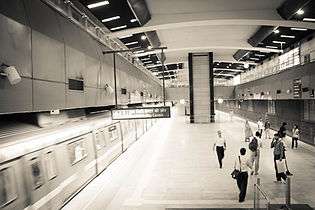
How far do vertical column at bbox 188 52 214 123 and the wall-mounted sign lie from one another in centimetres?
1497

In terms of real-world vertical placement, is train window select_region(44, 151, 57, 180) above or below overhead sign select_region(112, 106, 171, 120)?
below

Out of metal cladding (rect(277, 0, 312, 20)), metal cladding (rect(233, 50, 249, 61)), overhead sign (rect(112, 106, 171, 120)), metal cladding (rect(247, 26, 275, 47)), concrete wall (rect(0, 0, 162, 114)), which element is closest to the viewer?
concrete wall (rect(0, 0, 162, 114))

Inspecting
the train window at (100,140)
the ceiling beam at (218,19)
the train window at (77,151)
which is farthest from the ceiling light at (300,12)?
the train window at (77,151)

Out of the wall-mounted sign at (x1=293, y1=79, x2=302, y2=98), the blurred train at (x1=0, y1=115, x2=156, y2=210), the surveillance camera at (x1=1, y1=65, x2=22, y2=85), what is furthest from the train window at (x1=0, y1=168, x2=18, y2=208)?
the wall-mounted sign at (x1=293, y1=79, x2=302, y2=98)

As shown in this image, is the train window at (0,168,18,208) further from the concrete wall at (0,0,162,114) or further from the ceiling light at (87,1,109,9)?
the ceiling light at (87,1,109,9)

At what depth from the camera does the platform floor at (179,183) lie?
789cm

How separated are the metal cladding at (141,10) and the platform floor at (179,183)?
5.63 m

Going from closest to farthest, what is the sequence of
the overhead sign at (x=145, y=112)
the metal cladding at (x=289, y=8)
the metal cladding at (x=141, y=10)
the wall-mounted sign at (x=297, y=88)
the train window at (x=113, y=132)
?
the overhead sign at (x=145, y=112) → the metal cladding at (x=141, y=10) → the metal cladding at (x=289, y=8) → the train window at (x=113, y=132) → the wall-mounted sign at (x=297, y=88)

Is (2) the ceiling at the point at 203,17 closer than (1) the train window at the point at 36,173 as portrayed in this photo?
No

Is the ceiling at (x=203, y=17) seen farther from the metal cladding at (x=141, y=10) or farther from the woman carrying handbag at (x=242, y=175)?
the woman carrying handbag at (x=242, y=175)

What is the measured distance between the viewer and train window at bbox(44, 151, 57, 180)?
649cm

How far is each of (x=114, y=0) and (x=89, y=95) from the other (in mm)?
3194

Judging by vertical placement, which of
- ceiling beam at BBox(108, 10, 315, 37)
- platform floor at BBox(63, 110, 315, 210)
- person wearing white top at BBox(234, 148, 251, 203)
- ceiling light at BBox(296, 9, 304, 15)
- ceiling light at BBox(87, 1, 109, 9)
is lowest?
platform floor at BBox(63, 110, 315, 210)

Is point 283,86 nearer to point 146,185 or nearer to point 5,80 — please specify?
point 146,185
